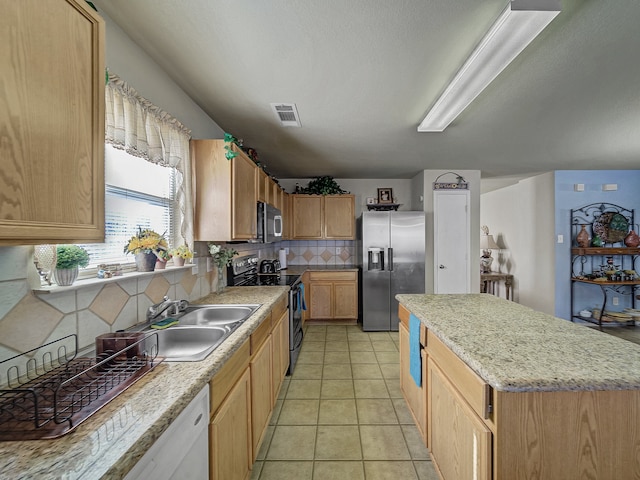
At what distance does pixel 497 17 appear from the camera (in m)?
1.28

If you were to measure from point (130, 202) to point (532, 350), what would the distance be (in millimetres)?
2116

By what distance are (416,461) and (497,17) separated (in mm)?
2480

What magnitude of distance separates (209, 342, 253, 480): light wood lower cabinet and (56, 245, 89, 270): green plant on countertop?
70 cm

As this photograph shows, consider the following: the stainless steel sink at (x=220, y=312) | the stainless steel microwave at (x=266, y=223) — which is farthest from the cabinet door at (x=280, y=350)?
the stainless steel microwave at (x=266, y=223)

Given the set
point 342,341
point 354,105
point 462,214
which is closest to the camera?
point 354,105

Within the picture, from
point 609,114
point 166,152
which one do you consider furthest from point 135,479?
point 609,114

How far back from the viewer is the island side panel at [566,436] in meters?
0.91

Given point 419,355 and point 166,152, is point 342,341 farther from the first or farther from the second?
point 166,152

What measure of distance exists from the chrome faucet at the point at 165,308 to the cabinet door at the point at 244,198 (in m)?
0.61

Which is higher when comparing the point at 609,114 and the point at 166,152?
the point at 609,114

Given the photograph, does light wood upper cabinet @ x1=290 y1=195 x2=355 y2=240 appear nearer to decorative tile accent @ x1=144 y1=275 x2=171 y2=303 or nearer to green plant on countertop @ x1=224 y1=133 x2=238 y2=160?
green plant on countertop @ x1=224 y1=133 x2=238 y2=160

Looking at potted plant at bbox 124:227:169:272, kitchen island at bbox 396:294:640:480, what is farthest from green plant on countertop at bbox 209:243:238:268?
kitchen island at bbox 396:294:640:480

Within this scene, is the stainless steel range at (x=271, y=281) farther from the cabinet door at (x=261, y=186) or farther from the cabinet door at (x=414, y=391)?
the cabinet door at (x=414, y=391)

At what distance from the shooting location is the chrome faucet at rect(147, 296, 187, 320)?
4.78ft
